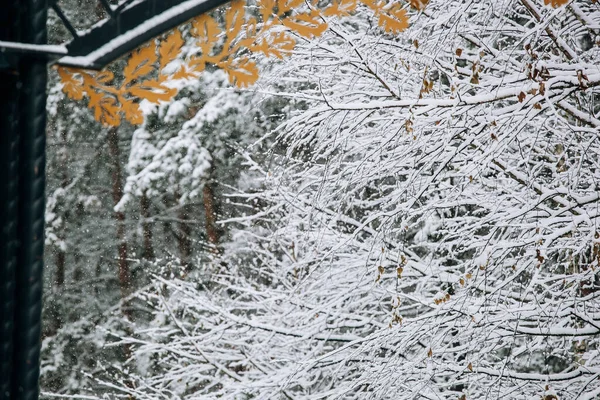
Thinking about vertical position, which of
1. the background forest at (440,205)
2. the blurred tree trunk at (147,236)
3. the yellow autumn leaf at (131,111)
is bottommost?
the blurred tree trunk at (147,236)

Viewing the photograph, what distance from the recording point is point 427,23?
460 cm

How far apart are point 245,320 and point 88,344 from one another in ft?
30.1

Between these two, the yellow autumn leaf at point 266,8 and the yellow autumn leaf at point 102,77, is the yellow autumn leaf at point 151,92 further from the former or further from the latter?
the yellow autumn leaf at point 266,8

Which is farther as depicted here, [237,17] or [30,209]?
[237,17]

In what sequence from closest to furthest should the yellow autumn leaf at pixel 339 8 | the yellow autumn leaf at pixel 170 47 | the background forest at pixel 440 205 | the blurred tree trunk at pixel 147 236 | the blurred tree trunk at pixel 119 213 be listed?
the yellow autumn leaf at pixel 170 47 → the yellow autumn leaf at pixel 339 8 → the background forest at pixel 440 205 → the blurred tree trunk at pixel 147 236 → the blurred tree trunk at pixel 119 213

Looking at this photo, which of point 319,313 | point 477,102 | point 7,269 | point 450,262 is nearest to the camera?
point 7,269

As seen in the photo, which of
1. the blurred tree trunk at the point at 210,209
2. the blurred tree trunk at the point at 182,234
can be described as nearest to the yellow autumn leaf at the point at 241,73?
the blurred tree trunk at the point at 210,209

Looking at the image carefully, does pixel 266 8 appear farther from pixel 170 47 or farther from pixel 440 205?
pixel 440 205

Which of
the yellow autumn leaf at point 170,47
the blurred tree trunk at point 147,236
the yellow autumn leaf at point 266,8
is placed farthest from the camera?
the blurred tree trunk at point 147,236

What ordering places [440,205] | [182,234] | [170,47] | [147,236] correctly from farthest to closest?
[147,236], [182,234], [440,205], [170,47]

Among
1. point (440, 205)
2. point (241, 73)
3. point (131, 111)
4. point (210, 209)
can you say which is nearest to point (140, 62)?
point (131, 111)

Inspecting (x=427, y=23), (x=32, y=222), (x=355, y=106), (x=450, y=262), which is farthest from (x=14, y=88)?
(x=450, y=262)

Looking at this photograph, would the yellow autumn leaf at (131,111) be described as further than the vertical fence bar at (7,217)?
Yes

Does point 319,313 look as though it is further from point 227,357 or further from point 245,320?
point 227,357
